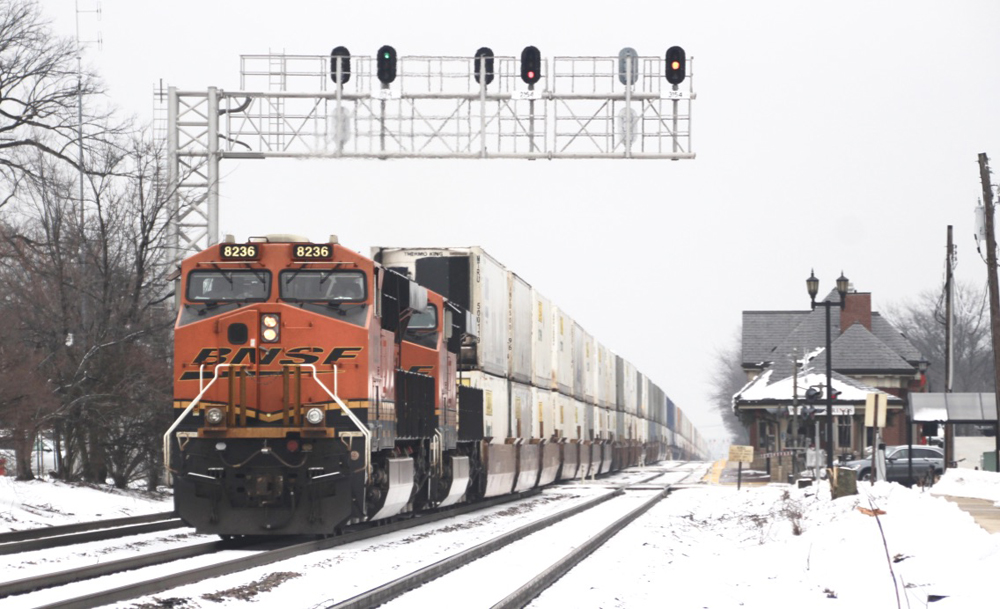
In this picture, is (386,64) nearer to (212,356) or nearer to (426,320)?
(426,320)

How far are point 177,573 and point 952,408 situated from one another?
29196 millimetres

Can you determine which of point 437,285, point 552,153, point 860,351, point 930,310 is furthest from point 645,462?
point 930,310

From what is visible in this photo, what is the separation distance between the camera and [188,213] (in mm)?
30406

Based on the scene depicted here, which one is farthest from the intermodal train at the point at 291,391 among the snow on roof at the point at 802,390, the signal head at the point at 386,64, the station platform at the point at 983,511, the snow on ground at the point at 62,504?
the snow on roof at the point at 802,390

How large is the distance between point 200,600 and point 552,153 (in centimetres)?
2033

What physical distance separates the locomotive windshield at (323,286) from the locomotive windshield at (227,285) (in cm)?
27

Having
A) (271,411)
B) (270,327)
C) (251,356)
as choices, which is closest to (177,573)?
(271,411)

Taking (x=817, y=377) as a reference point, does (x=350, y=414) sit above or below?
below

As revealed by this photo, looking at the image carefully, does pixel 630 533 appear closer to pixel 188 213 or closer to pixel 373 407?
pixel 373 407

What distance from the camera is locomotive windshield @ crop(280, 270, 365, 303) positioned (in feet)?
55.6

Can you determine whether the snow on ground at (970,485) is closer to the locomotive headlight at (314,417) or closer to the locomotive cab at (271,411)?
the locomotive cab at (271,411)

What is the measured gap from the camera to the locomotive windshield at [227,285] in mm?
16938

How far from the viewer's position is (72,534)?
17.9 m

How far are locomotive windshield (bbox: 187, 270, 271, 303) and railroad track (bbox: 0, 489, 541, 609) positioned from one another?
3.22 meters
